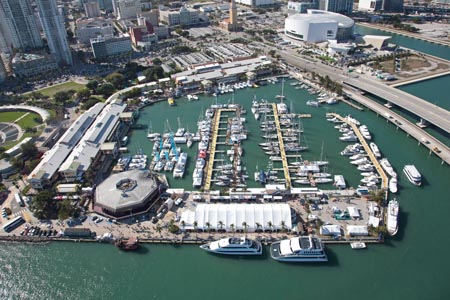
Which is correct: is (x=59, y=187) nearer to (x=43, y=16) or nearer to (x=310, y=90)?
(x=310, y=90)

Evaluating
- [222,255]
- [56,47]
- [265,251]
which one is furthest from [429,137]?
[56,47]

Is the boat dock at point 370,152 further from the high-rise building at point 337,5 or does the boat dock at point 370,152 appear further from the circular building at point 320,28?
the high-rise building at point 337,5

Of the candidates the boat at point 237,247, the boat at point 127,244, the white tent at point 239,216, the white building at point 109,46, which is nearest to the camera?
the boat at point 237,247

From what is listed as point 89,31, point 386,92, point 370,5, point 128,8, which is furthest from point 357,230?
point 370,5

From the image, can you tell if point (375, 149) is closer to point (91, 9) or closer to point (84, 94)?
point (84, 94)

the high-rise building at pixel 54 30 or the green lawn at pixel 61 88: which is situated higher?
the high-rise building at pixel 54 30

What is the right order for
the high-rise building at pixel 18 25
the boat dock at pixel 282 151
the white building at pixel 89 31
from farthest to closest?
the white building at pixel 89 31, the high-rise building at pixel 18 25, the boat dock at pixel 282 151

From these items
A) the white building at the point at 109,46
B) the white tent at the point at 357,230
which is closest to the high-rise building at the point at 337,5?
the white building at the point at 109,46

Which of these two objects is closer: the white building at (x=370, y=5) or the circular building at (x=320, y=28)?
the circular building at (x=320, y=28)
